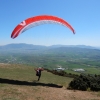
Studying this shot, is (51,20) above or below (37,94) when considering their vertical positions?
above

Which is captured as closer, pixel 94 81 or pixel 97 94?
pixel 97 94

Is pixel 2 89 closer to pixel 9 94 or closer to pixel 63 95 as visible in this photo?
pixel 9 94

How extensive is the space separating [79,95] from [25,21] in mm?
8878

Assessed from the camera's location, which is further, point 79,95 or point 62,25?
point 62,25

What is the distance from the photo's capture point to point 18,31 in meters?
18.4

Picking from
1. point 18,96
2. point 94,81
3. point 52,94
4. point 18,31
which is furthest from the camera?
point 94,81

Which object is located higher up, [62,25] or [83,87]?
[62,25]

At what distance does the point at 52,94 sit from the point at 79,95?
235 centimetres

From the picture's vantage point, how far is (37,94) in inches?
619

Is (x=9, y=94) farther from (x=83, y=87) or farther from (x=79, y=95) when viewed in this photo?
(x=83, y=87)

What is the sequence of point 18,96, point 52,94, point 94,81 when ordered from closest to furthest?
point 18,96 → point 52,94 → point 94,81

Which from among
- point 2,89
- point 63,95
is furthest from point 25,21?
point 63,95

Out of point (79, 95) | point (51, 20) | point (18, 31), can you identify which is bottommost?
point (79, 95)

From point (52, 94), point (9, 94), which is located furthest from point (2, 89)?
point (52, 94)
